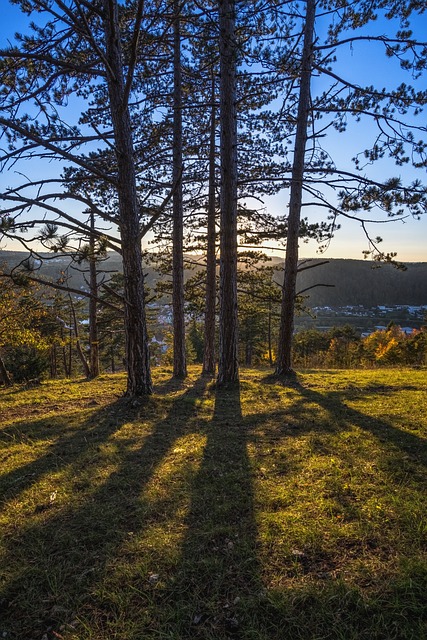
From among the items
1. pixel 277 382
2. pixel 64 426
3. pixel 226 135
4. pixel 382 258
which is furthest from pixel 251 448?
pixel 226 135

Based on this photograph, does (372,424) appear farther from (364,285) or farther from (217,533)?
(364,285)

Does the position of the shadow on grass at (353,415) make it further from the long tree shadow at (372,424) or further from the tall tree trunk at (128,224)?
the tall tree trunk at (128,224)

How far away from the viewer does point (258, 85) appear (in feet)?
27.2

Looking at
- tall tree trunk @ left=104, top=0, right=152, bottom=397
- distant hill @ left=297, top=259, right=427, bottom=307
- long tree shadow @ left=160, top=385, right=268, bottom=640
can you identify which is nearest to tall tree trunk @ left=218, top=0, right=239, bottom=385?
tall tree trunk @ left=104, top=0, right=152, bottom=397

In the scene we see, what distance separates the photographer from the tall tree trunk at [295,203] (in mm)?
8359

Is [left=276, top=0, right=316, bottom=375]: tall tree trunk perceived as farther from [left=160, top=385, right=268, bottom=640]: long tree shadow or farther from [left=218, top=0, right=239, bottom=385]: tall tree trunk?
[left=160, top=385, right=268, bottom=640]: long tree shadow

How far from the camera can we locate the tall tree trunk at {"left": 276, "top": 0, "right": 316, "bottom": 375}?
8.36 metres

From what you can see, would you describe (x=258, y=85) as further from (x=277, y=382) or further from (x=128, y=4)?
(x=277, y=382)

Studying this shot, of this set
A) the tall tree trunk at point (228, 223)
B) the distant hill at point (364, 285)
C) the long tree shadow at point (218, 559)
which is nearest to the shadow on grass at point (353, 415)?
the tall tree trunk at point (228, 223)

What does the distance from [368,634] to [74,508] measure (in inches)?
94.9

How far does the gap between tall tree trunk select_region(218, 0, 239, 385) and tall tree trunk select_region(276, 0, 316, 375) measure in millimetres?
1819

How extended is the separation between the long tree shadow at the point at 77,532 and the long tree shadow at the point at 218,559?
1.52 feet

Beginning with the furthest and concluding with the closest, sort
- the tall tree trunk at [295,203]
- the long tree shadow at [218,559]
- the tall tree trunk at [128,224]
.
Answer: the tall tree trunk at [295,203]
the tall tree trunk at [128,224]
the long tree shadow at [218,559]

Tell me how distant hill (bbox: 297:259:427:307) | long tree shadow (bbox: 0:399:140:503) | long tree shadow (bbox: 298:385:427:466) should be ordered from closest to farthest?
1. long tree shadow (bbox: 0:399:140:503)
2. long tree shadow (bbox: 298:385:427:466)
3. distant hill (bbox: 297:259:427:307)
